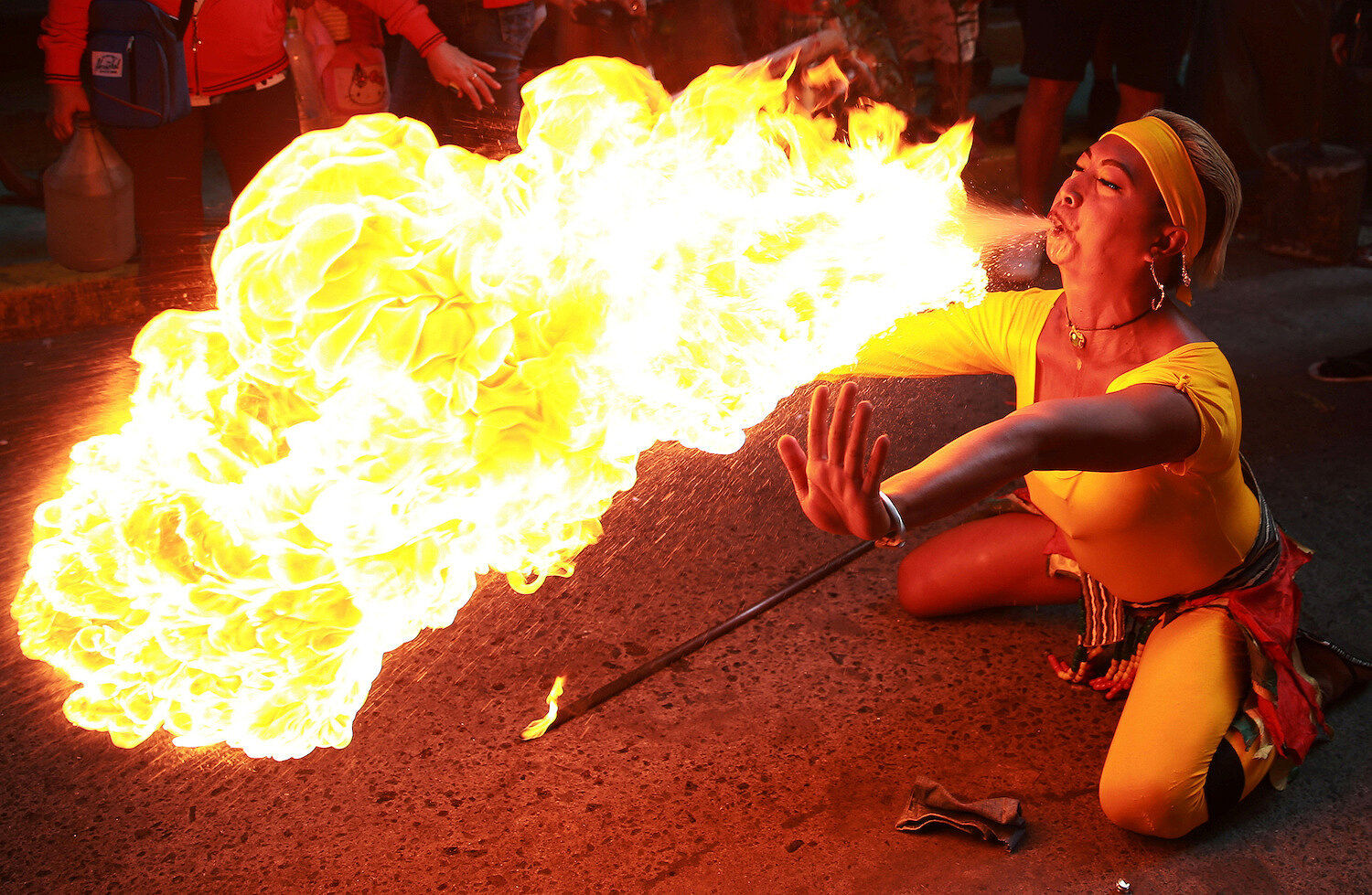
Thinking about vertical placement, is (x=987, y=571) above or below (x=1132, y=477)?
below

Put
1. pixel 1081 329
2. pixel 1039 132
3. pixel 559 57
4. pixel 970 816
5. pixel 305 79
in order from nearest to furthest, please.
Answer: pixel 970 816
pixel 1081 329
pixel 559 57
pixel 305 79
pixel 1039 132

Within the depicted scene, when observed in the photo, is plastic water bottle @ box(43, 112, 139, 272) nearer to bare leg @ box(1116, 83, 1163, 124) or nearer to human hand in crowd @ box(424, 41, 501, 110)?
human hand in crowd @ box(424, 41, 501, 110)

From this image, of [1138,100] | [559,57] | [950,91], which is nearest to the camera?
[559,57]

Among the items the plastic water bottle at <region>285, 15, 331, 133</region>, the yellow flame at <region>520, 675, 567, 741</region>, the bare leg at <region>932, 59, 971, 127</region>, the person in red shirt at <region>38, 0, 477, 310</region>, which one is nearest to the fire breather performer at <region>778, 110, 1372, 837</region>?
the yellow flame at <region>520, 675, 567, 741</region>

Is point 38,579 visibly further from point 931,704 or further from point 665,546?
point 931,704

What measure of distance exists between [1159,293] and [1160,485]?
0.44 metres

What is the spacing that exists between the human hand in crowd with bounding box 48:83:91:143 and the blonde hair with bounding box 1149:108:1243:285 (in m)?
4.03

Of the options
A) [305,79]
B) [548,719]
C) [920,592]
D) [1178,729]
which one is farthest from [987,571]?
[305,79]

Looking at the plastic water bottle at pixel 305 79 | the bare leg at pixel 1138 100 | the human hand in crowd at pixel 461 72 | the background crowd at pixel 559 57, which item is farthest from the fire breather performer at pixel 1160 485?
the bare leg at pixel 1138 100

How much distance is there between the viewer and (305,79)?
222 inches

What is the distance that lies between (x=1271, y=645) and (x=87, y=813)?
9.29 ft

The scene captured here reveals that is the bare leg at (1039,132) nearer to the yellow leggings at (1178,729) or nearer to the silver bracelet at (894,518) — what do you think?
the yellow leggings at (1178,729)

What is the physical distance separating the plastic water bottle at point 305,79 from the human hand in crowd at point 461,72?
86cm

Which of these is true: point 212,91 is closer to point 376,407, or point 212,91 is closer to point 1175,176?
point 376,407
